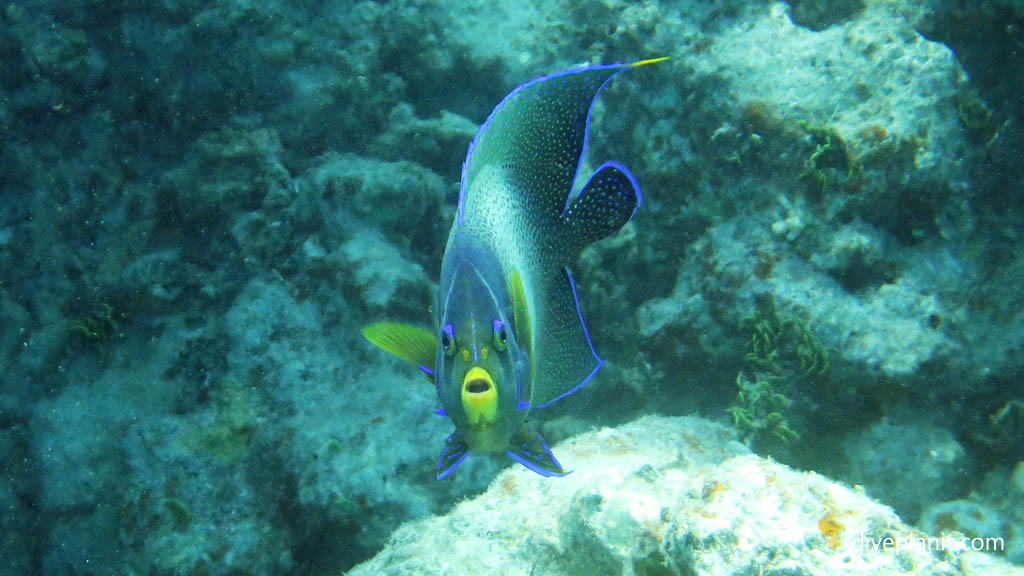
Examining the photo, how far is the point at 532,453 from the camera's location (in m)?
1.39

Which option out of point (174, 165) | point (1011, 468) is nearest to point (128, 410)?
point (174, 165)

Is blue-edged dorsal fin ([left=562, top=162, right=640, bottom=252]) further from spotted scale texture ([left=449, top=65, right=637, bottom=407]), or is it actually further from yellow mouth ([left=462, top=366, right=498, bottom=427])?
yellow mouth ([left=462, top=366, right=498, bottom=427])

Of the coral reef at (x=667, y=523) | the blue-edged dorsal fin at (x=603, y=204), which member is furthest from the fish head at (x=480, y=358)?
the coral reef at (x=667, y=523)

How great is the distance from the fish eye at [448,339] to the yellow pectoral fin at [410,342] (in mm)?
213

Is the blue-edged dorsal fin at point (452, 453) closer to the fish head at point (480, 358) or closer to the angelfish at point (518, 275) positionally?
the angelfish at point (518, 275)

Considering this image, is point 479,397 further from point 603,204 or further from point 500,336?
point 603,204

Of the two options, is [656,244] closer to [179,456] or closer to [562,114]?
[562,114]

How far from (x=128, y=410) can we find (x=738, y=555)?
14.1ft

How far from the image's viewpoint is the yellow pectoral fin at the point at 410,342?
1.43 metres

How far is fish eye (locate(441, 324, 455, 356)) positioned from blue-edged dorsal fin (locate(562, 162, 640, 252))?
57 centimetres

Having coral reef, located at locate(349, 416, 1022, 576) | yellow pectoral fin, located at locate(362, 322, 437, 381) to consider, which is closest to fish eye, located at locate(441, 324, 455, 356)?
yellow pectoral fin, located at locate(362, 322, 437, 381)

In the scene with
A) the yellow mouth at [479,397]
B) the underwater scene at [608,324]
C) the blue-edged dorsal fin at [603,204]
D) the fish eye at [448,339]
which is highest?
the blue-edged dorsal fin at [603,204]

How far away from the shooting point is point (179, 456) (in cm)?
348

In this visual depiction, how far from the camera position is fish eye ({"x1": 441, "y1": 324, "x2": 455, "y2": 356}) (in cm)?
119
